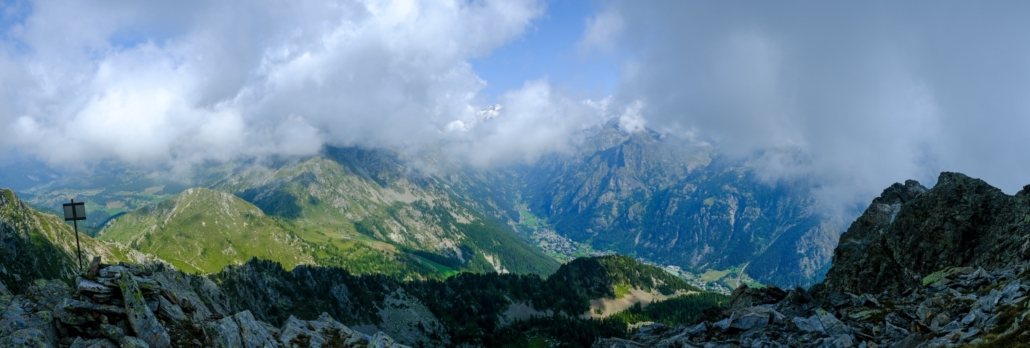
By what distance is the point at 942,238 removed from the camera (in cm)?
5734

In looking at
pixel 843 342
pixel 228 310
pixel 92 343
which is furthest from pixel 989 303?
pixel 228 310

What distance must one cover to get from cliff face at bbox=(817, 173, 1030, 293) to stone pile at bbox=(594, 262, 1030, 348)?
9.95m

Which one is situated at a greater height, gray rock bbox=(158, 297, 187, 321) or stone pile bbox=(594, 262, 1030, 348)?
gray rock bbox=(158, 297, 187, 321)

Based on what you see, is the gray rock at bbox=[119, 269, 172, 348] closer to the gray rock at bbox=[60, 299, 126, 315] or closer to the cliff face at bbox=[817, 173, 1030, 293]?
the gray rock at bbox=[60, 299, 126, 315]

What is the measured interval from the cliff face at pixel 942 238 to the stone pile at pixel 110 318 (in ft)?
226

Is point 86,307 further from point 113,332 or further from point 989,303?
point 989,303

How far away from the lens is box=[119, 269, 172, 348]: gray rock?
30859mm

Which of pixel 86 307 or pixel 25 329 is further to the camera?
pixel 86 307

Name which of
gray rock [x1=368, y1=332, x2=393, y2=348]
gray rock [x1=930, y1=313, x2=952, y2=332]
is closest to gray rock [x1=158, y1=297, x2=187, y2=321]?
gray rock [x1=368, y1=332, x2=393, y2=348]

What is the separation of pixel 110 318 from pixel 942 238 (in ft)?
280

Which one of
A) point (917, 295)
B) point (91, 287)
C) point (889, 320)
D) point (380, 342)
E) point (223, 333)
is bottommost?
point (889, 320)

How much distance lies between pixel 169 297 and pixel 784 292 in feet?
208

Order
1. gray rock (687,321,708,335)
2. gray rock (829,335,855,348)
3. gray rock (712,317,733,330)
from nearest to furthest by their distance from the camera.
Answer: gray rock (829,335,855,348), gray rock (712,317,733,330), gray rock (687,321,708,335)

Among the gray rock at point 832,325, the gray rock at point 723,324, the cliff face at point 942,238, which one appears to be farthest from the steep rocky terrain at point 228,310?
the cliff face at point 942,238
